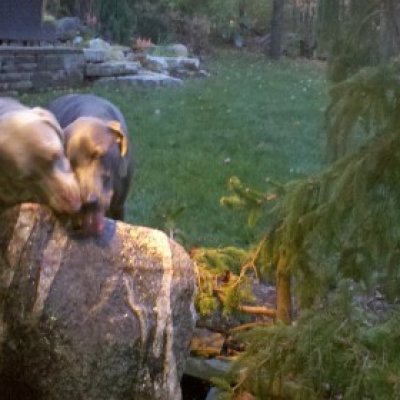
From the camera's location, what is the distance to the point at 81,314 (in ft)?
7.41

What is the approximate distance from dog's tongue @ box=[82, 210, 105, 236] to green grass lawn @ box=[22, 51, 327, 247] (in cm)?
175

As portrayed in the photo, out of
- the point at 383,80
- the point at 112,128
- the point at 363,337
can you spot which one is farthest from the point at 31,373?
the point at 383,80

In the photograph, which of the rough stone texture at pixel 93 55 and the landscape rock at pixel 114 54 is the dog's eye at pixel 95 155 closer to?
the rough stone texture at pixel 93 55

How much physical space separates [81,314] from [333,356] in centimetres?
70

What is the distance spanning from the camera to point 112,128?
7.74 ft

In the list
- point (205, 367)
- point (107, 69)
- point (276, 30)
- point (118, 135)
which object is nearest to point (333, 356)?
point (118, 135)

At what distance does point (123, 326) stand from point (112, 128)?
19.0 inches

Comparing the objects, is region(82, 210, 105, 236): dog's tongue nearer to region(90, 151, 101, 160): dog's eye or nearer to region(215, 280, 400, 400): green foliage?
region(90, 151, 101, 160): dog's eye

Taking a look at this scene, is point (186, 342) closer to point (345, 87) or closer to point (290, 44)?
point (345, 87)

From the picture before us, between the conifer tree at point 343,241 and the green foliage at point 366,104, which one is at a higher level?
the green foliage at point 366,104

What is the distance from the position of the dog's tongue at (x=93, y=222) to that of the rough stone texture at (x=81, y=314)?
0.03 m

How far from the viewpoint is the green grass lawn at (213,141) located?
6199 millimetres

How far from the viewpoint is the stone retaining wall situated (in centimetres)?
1177

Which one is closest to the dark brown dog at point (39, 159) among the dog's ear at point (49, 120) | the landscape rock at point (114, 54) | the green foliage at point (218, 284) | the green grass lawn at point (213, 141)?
the dog's ear at point (49, 120)
